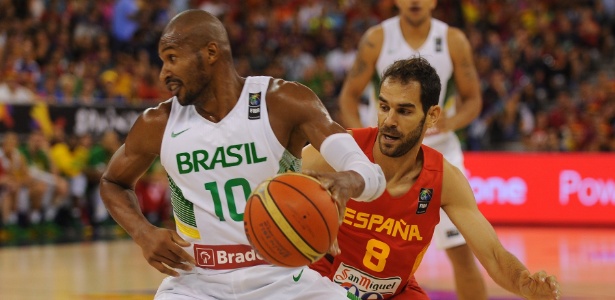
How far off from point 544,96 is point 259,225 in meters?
16.8

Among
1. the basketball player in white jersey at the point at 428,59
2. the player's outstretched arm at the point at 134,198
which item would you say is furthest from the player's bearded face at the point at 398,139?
the basketball player in white jersey at the point at 428,59

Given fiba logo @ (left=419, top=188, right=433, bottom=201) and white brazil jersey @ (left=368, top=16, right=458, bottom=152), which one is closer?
fiba logo @ (left=419, top=188, right=433, bottom=201)

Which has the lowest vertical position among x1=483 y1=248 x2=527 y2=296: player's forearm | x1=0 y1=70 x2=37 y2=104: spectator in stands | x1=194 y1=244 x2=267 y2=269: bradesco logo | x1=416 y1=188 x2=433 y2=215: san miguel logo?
x1=0 y1=70 x2=37 y2=104: spectator in stands

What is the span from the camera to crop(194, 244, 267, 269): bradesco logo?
405 centimetres

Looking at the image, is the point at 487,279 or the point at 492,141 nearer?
the point at 487,279

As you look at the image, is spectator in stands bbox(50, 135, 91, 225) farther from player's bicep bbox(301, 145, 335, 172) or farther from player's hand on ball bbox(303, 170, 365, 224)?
player's hand on ball bbox(303, 170, 365, 224)

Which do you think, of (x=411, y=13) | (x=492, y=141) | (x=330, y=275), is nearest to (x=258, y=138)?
(x=330, y=275)

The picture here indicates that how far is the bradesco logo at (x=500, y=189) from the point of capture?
16.1 metres

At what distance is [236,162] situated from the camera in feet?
13.3

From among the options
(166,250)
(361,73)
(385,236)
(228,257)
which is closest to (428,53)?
(361,73)

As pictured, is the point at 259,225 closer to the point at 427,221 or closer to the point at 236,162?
the point at 236,162

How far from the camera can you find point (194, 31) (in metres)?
4.02

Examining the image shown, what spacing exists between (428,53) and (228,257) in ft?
11.4

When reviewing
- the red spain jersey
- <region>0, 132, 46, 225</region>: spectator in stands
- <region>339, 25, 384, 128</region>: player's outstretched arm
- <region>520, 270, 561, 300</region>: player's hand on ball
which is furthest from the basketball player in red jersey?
<region>0, 132, 46, 225</region>: spectator in stands
